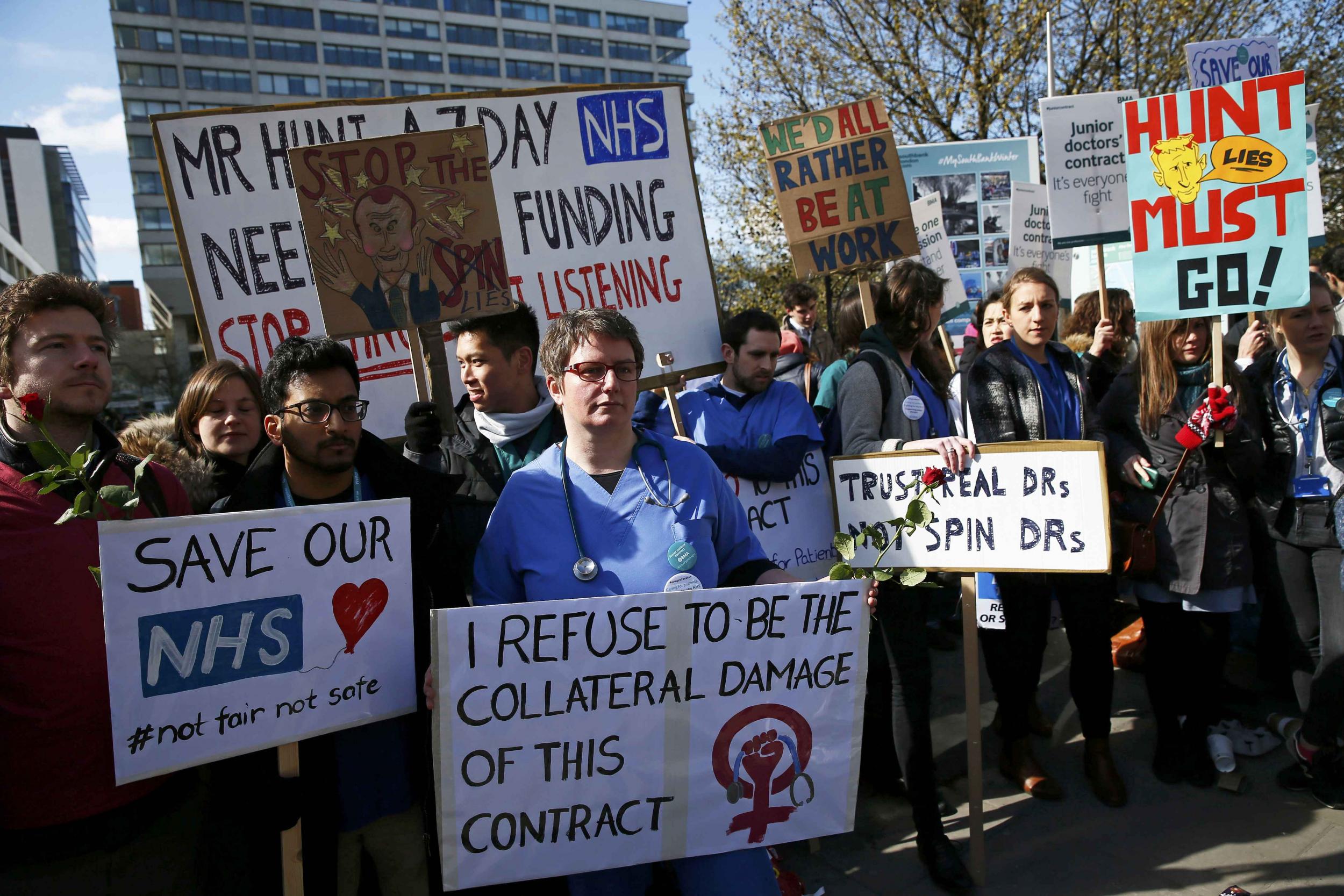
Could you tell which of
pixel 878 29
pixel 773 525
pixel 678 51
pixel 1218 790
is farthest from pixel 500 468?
pixel 678 51

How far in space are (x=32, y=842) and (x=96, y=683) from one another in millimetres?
361

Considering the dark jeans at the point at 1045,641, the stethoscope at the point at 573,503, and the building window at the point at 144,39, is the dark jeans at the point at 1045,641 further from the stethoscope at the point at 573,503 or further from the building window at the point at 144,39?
the building window at the point at 144,39

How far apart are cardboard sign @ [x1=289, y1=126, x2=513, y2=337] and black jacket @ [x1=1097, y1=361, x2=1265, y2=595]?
2.81 metres

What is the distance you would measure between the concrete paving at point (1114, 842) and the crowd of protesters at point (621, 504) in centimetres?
10

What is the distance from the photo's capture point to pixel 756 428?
381 cm

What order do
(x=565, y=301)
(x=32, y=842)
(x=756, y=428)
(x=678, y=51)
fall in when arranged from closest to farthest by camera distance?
1. (x=32, y=842)
2. (x=756, y=428)
3. (x=565, y=301)
4. (x=678, y=51)

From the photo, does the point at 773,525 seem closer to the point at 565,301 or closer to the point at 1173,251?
the point at 565,301

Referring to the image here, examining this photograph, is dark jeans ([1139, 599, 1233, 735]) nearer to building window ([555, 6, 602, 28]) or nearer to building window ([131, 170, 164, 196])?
building window ([131, 170, 164, 196])

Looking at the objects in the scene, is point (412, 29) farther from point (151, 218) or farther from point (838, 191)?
point (838, 191)

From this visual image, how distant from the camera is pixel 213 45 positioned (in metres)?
77.8

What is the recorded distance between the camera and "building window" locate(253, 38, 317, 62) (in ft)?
261

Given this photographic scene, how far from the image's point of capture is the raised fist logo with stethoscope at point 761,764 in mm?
2320

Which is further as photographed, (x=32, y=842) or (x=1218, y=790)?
(x=1218, y=790)

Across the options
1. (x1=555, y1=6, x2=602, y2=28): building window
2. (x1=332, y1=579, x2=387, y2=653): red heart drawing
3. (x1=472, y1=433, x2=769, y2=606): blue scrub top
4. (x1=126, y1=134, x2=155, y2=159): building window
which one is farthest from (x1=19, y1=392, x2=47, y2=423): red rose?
(x1=555, y1=6, x2=602, y2=28): building window
